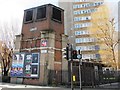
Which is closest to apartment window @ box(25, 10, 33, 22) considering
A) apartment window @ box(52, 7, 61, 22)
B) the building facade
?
apartment window @ box(52, 7, 61, 22)

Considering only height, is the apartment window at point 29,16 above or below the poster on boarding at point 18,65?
above

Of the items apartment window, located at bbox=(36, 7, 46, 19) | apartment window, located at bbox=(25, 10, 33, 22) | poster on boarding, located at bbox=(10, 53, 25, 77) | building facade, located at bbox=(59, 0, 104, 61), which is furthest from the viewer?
building facade, located at bbox=(59, 0, 104, 61)

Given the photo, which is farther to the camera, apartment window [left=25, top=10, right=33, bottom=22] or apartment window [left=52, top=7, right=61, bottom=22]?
apartment window [left=25, top=10, right=33, bottom=22]

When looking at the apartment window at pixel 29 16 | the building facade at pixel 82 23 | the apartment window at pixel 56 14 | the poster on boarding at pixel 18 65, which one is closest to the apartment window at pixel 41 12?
the apartment window at pixel 29 16

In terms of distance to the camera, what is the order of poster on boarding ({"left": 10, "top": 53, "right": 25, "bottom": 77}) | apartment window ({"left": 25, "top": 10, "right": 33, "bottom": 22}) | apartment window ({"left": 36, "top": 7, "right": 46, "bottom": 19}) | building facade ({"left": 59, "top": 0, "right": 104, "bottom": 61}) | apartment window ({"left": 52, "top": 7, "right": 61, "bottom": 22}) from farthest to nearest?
building facade ({"left": 59, "top": 0, "right": 104, "bottom": 61}) → apartment window ({"left": 25, "top": 10, "right": 33, "bottom": 22}) → apartment window ({"left": 52, "top": 7, "right": 61, "bottom": 22}) → apartment window ({"left": 36, "top": 7, "right": 46, "bottom": 19}) → poster on boarding ({"left": 10, "top": 53, "right": 25, "bottom": 77})

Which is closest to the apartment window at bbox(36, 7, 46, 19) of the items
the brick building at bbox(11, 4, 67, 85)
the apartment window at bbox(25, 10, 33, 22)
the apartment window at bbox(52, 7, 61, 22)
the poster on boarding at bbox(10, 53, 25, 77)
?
the brick building at bbox(11, 4, 67, 85)

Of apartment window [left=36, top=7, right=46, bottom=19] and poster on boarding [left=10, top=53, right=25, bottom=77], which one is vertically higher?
apartment window [left=36, top=7, right=46, bottom=19]

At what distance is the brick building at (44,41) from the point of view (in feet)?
106

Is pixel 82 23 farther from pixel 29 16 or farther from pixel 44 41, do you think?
pixel 44 41

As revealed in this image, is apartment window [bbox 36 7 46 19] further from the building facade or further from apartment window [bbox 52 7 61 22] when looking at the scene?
the building facade

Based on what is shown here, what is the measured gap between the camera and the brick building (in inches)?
1270

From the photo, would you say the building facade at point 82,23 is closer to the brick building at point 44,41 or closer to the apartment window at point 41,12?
the brick building at point 44,41

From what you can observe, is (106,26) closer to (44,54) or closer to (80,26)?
(44,54)

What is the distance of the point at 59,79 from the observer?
32.9 metres
